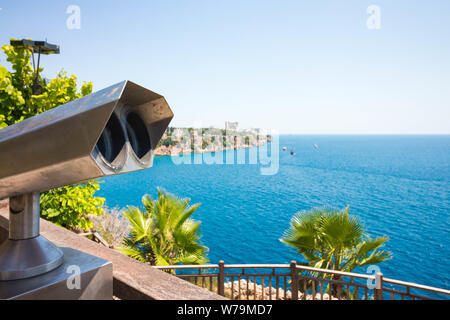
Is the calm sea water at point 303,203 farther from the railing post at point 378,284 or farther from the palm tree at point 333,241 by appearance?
the railing post at point 378,284

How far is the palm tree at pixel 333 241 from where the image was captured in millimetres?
5605

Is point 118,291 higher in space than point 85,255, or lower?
lower

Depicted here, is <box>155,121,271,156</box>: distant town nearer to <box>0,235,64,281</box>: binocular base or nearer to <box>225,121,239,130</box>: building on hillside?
<box>225,121,239,130</box>: building on hillside

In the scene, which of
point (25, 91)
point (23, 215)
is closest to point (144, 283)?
point (23, 215)

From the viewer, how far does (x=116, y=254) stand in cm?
127

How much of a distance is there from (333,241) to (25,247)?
573 centimetres

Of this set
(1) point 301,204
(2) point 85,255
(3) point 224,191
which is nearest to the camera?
(2) point 85,255

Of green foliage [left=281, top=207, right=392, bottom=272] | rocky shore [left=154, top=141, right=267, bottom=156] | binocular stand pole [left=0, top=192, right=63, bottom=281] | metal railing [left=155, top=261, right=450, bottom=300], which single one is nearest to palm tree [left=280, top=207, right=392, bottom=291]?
green foliage [left=281, top=207, right=392, bottom=272]

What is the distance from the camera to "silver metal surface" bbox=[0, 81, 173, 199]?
0.60 meters

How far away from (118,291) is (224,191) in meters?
35.5

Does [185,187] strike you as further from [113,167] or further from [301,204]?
[113,167]

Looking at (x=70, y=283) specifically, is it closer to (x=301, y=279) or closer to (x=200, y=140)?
(x=301, y=279)
